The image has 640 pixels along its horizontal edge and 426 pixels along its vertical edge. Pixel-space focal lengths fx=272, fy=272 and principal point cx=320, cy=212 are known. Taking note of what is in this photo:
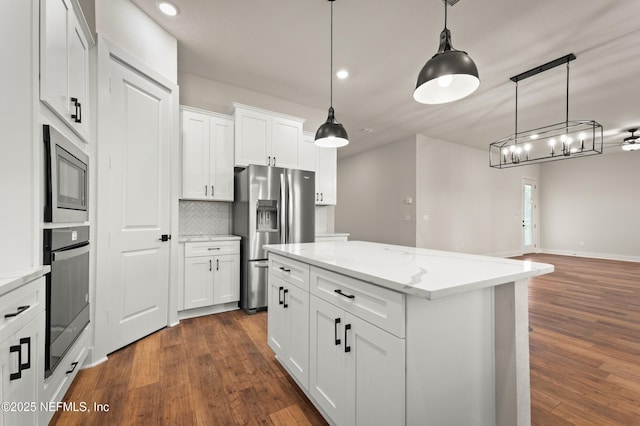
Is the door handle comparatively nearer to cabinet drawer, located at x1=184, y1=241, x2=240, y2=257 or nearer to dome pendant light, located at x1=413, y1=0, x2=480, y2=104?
cabinet drawer, located at x1=184, y1=241, x2=240, y2=257

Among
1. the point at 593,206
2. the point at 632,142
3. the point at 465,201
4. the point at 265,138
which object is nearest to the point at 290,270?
the point at 265,138

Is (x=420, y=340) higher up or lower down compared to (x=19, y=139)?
lower down

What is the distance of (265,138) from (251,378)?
275 cm

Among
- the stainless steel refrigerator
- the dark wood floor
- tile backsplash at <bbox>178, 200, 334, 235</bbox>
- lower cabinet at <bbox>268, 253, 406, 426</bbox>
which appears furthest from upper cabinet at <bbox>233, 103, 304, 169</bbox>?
lower cabinet at <bbox>268, 253, 406, 426</bbox>

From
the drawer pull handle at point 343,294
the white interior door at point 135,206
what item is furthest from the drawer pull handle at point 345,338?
the white interior door at point 135,206

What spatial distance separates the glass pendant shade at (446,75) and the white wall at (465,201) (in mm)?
4327

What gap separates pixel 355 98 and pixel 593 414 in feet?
13.6

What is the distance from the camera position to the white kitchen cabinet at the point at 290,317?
1626 millimetres

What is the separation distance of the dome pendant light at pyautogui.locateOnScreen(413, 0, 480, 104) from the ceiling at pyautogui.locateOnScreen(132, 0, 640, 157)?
4.08 feet

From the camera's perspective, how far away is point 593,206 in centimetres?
765

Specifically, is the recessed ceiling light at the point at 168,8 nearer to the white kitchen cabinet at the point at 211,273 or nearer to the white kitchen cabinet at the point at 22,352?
the white kitchen cabinet at the point at 211,273

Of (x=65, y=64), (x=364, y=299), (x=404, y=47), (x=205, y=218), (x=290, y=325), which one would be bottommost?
(x=290, y=325)

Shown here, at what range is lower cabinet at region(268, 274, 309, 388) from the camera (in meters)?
1.62

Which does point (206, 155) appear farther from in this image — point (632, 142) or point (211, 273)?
point (632, 142)
